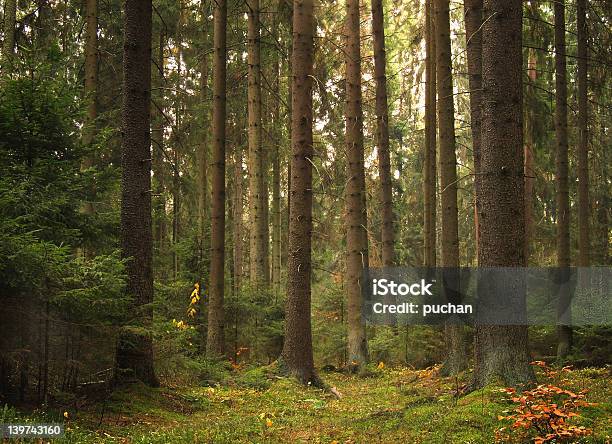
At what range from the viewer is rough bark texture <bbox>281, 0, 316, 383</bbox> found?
11742mm

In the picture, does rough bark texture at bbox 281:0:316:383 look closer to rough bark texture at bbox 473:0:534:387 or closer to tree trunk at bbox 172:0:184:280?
rough bark texture at bbox 473:0:534:387

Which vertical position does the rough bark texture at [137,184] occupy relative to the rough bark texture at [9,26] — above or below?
below

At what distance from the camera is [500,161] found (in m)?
7.96

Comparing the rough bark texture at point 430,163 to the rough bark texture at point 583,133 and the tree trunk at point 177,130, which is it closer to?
the rough bark texture at point 583,133

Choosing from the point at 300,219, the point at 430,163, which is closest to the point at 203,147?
the point at 430,163

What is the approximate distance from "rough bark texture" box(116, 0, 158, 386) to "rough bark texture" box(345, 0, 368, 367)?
7107 mm

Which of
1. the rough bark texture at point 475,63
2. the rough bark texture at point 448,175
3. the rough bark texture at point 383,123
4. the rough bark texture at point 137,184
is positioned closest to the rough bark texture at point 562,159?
the rough bark texture at point 448,175

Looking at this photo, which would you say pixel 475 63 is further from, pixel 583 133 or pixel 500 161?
pixel 583 133

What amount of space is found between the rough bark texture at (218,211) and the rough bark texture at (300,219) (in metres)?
2.63

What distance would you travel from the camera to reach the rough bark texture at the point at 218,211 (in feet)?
46.3

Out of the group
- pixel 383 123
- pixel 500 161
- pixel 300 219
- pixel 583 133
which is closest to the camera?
pixel 500 161

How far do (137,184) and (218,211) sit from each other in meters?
5.35

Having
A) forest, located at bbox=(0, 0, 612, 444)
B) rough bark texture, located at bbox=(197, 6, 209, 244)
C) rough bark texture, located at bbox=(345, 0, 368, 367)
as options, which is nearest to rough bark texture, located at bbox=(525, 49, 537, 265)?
forest, located at bbox=(0, 0, 612, 444)

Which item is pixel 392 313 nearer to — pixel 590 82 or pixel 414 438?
pixel 590 82
